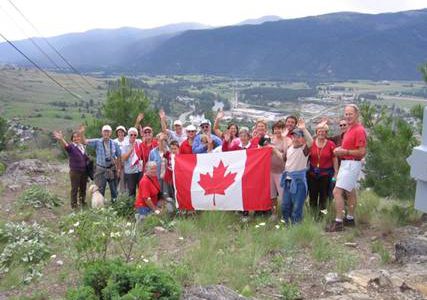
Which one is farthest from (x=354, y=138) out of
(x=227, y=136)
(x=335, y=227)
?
(x=227, y=136)

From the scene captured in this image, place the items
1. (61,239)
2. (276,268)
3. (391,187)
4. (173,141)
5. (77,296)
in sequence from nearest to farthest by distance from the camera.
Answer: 1. (77,296)
2. (276,268)
3. (61,239)
4. (173,141)
5. (391,187)

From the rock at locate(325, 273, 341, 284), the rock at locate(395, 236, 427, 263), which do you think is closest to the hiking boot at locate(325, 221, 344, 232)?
the rock at locate(395, 236, 427, 263)

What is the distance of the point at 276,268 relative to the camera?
6.09 metres

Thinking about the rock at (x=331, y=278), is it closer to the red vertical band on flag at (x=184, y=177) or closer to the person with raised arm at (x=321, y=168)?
the person with raised arm at (x=321, y=168)

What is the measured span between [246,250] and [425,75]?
255 inches

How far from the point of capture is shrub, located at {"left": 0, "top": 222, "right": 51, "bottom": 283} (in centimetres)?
671

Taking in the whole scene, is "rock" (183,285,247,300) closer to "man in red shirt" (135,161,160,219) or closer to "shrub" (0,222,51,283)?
"shrub" (0,222,51,283)

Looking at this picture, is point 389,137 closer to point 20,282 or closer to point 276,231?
point 276,231

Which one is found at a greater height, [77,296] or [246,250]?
[77,296]

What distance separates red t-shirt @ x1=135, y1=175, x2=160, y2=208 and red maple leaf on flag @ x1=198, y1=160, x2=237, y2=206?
2.54ft

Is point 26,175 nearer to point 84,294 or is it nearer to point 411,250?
point 84,294

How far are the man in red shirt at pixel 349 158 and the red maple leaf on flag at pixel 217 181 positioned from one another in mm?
1848


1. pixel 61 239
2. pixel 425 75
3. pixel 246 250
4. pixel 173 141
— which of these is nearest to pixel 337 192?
pixel 246 250

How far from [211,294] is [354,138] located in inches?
141
